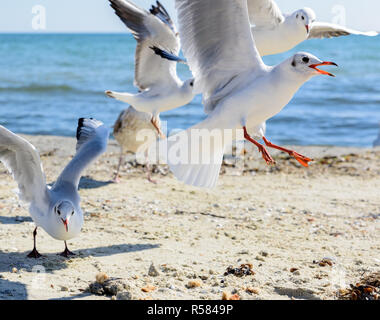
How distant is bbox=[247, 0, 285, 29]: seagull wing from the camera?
5.45 meters

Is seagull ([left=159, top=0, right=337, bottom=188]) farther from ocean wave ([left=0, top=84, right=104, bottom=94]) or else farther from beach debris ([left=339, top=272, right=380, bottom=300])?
ocean wave ([left=0, top=84, right=104, bottom=94])

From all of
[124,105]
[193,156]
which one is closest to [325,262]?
[193,156]

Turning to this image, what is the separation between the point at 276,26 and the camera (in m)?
5.58

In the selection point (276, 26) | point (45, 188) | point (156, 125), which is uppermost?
point (276, 26)

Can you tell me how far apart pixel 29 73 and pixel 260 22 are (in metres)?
18.8

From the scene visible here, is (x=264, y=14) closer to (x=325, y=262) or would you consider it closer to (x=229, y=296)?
(x=325, y=262)

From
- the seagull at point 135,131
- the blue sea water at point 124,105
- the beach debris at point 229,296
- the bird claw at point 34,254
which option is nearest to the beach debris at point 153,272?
the beach debris at point 229,296

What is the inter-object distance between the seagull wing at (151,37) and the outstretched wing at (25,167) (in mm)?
2470

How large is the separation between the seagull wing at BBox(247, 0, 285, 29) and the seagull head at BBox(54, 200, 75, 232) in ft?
8.29

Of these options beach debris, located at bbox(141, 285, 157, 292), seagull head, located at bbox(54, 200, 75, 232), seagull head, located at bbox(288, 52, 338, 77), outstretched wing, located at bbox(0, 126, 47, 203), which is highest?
seagull head, located at bbox(288, 52, 338, 77)

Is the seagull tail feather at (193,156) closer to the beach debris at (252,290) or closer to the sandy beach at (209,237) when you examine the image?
the sandy beach at (209,237)

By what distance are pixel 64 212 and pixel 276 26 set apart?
2719 millimetres

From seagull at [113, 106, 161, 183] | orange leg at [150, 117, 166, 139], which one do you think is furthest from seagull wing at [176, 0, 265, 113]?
seagull at [113, 106, 161, 183]

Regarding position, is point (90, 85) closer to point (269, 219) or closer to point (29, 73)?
point (29, 73)
